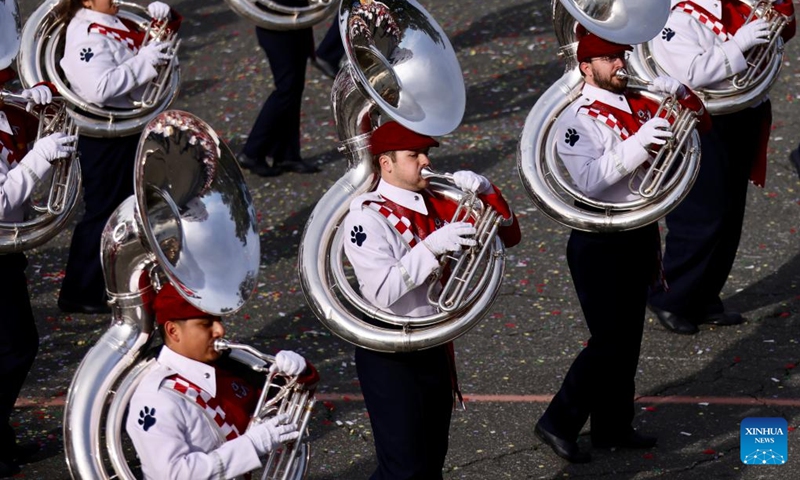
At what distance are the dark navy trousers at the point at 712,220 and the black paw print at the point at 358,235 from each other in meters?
2.50

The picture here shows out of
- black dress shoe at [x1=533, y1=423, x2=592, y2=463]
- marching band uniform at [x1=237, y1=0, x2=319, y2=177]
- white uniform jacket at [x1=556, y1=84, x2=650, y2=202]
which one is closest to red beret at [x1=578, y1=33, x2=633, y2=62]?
white uniform jacket at [x1=556, y1=84, x2=650, y2=202]

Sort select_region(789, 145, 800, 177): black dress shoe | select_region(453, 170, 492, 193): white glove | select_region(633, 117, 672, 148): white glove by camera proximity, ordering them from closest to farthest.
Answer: select_region(453, 170, 492, 193): white glove
select_region(633, 117, 672, 148): white glove
select_region(789, 145, 800, 177): black dress shoe

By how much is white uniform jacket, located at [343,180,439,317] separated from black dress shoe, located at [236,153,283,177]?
12.5 ft

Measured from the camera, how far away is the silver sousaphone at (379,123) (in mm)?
4480

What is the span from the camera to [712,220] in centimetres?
653

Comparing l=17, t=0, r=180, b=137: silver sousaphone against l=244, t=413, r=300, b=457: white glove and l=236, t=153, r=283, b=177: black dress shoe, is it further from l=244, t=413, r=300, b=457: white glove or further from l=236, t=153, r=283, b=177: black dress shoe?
l=244, t=413, r=300, b=457: white glove

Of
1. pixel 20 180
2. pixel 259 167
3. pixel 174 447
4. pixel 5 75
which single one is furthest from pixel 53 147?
pixel 259 167

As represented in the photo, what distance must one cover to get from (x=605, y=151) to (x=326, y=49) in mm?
4670

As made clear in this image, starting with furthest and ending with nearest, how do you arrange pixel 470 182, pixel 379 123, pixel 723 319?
pixel 723 319, pixel 379 123, pixel 470 182

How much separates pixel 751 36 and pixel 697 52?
249 mm

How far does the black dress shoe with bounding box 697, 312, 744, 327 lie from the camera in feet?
21.7

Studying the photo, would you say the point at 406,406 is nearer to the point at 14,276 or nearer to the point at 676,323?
the point at 14,276

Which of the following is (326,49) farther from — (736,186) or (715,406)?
(715,406)

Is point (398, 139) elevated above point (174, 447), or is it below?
above
